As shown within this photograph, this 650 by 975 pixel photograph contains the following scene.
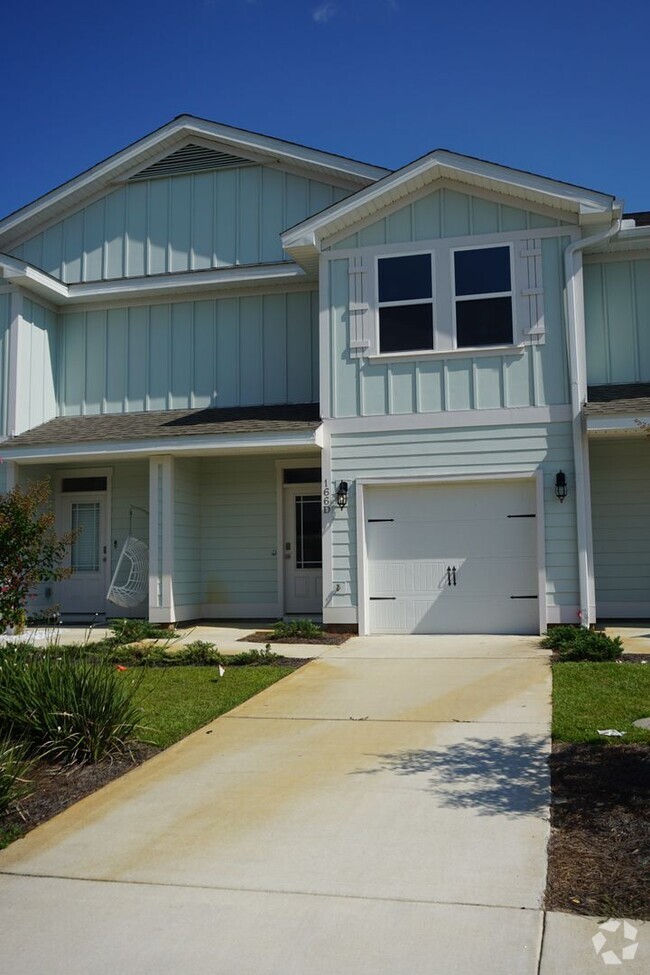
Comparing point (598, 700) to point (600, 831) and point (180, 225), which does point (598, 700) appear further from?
point (180, 225)

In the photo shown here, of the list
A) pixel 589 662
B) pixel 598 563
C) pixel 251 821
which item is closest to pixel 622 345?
pixel 598 563

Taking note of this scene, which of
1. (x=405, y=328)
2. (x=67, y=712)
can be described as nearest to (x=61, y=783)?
(x=67, y=712)

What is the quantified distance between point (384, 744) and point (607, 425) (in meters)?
→ 6.91

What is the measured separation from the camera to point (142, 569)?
567 inches

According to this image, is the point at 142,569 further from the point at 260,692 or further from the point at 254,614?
the point at 260,692

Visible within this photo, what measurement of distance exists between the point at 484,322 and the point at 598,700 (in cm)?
Answer: 662

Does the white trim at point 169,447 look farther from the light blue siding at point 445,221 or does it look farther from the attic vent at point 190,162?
the attic vent at point 190,162

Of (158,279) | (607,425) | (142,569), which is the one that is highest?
(158,279)

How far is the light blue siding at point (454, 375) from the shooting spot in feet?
40.2

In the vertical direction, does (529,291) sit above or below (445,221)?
below

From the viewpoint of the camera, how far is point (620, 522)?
13211 mm

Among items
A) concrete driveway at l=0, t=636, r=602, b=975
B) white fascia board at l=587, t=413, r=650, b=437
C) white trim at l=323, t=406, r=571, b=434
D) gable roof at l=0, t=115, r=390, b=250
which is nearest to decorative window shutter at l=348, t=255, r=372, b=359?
white trim at l=323, t=406, r=571, b=434

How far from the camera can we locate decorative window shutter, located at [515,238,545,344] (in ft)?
40.4

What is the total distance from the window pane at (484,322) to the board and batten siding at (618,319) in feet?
5.98
